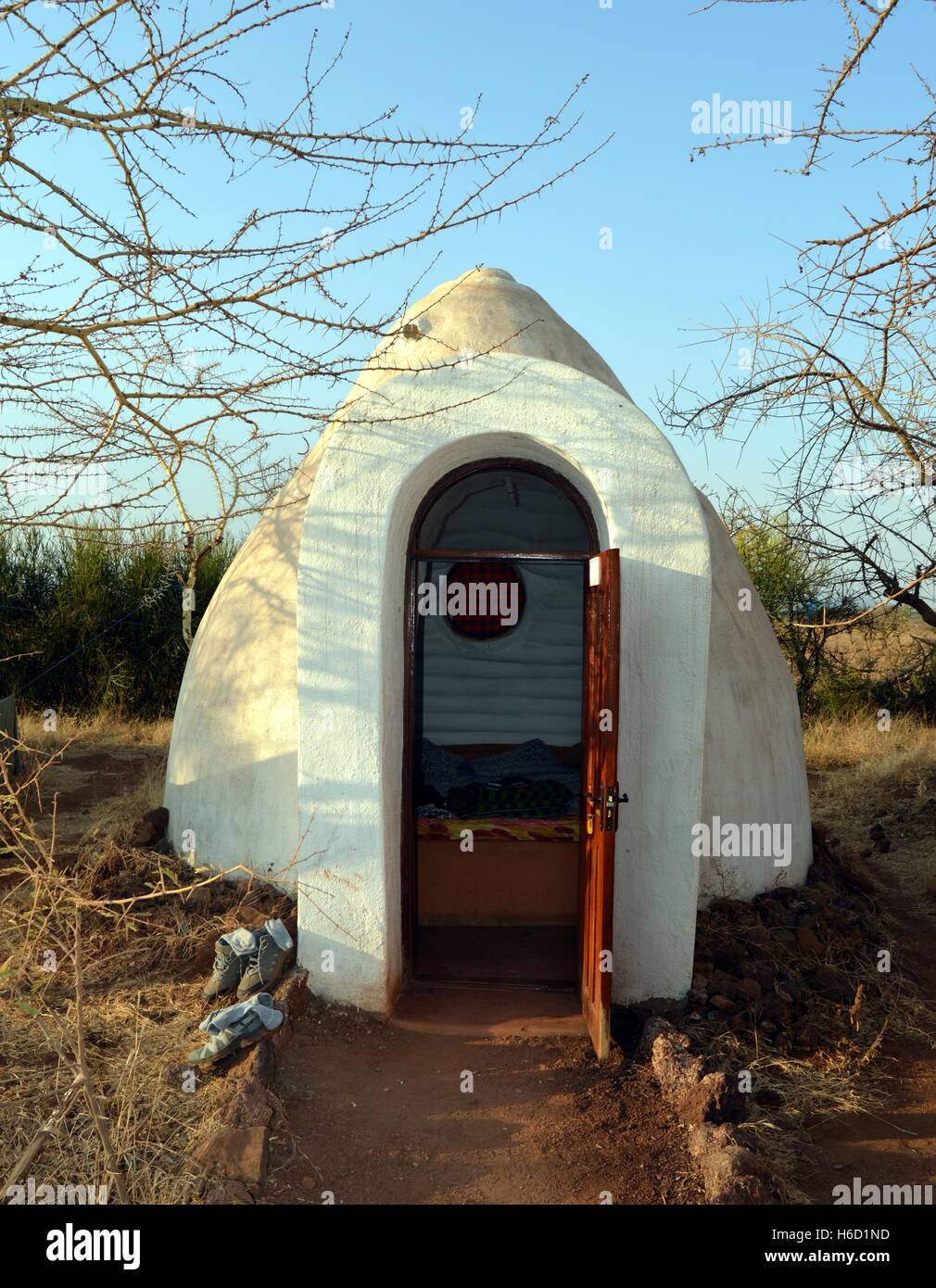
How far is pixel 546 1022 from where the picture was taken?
203 inches

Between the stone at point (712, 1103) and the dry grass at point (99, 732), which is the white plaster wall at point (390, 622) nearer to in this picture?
the stone at point (712, 1103)

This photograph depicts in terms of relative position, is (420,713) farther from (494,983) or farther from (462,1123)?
(462,1123)

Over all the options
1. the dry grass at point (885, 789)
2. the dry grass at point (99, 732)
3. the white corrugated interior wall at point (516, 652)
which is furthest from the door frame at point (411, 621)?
the dry grass at point (99, 732)

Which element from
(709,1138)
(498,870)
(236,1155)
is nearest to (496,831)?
(498,870)

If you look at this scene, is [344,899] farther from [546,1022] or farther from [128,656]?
[128,656]

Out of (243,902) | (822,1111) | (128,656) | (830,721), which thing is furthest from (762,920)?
(128,656)

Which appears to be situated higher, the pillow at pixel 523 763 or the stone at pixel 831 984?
the pillow at pixel 523 763

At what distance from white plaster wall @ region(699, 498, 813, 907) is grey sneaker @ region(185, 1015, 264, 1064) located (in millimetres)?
2802

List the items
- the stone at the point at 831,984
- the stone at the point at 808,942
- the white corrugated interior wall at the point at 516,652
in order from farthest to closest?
the white corrugated interior wall at the point at 516,652
the stone at the point at 808,942
the stone at the point at 831,984

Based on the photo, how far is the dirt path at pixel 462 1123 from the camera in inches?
154

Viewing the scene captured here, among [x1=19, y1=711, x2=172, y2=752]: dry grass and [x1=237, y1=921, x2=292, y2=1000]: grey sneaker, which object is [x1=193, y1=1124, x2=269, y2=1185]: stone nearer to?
[x1=237, y1=921, x2=292, y2=1000]: grey sneaker

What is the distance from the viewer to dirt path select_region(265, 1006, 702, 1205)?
392cm

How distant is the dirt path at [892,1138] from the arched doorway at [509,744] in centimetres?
105

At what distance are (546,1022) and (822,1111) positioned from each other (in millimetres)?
1350
